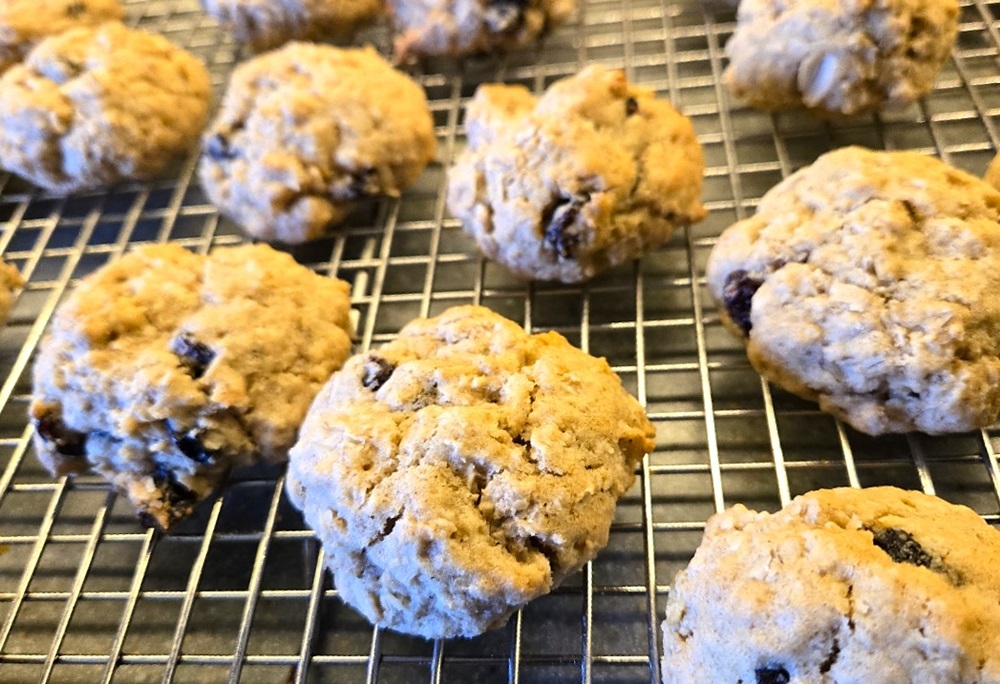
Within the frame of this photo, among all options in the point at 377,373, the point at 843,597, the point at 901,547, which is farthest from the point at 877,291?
the point at 377,373

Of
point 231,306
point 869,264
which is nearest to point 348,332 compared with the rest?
point 231,306

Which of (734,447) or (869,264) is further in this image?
(734,447)

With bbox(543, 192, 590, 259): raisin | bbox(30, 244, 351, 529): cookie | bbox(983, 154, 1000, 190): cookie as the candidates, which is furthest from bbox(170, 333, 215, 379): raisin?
bbox(983, 154, 1000, 190): cookie

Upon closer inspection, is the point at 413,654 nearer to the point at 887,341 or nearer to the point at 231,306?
the point at 231,306

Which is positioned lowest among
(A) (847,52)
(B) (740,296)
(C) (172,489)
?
(C) (172,489)

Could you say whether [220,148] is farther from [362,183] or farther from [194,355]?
[194,355]

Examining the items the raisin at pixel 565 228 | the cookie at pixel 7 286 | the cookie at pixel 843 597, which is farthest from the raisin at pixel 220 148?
the cookie at pixel 843 597
